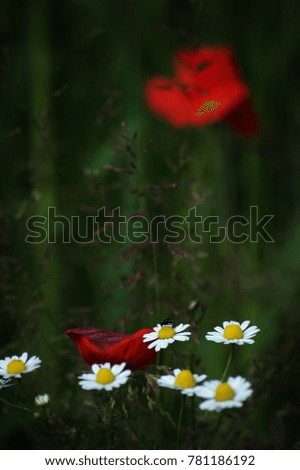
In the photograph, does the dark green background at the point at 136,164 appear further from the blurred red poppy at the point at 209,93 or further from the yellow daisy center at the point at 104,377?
the yellow daisy center at the point at 104,377

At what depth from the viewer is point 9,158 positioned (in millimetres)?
908

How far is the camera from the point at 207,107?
748mm

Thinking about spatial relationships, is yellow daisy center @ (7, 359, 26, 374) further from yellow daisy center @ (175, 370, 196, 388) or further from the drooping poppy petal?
the drooping poppy petal

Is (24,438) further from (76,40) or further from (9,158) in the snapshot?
(76,40)

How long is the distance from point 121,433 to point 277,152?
0.43 m

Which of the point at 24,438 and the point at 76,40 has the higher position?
the point at 76,40

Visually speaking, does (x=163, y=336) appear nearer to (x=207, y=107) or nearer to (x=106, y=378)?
(x=106, y=378)

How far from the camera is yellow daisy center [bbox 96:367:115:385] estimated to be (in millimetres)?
427

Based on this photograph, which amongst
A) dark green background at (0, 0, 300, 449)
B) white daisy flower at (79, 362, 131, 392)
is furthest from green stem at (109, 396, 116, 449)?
dark green background at (0, 0, 300, 449)

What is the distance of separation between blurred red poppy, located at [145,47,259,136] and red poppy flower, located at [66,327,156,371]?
33 centimetres

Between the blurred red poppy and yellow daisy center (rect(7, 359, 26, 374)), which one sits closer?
yellow daisy center (rect(7, 359, 26, 374))

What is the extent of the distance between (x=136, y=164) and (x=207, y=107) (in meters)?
0.09
